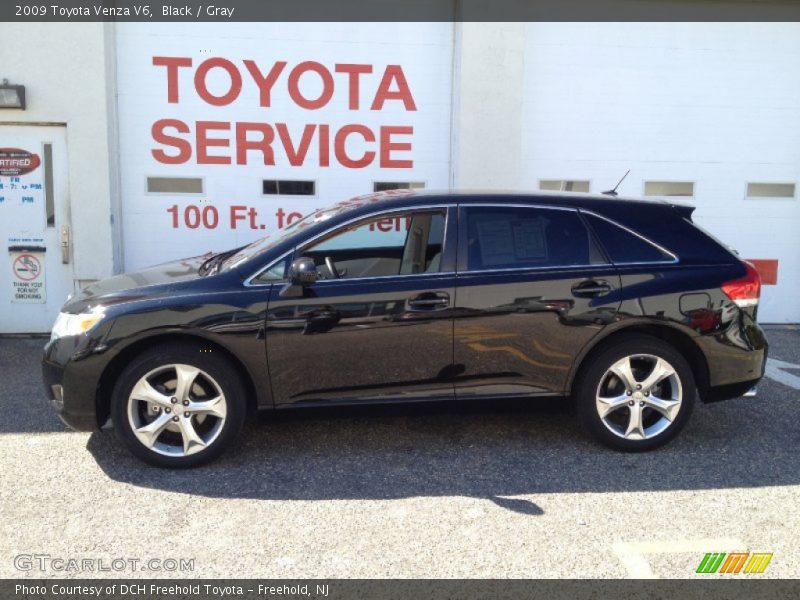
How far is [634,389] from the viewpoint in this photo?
428 cm

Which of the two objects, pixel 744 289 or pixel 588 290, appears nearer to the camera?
pixel 588 290

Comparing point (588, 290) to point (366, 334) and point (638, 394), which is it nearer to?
point (638, 394)

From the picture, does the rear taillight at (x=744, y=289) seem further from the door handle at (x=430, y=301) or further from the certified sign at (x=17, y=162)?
the certified sign at (x=17, y=162)

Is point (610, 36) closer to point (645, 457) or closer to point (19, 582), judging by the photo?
point (645, 457)

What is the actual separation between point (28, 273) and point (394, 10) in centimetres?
472

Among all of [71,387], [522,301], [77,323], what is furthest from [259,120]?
[522,301]

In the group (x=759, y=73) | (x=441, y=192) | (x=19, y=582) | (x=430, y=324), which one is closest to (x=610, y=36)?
(x=759, y=73)

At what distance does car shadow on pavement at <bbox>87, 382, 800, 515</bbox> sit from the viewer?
3.89 metres

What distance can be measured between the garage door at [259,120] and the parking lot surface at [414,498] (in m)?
2.98

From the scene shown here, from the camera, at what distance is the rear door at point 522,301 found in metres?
4.17

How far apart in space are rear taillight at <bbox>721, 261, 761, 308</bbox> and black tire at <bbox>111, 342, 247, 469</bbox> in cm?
303

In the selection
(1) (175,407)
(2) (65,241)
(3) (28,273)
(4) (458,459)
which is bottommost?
(4) (458,459)

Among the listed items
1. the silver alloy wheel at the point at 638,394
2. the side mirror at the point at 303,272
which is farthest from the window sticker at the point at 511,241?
the side mirror at the point at 303,272

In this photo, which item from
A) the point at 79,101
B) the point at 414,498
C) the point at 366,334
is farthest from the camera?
the point at 79,101
